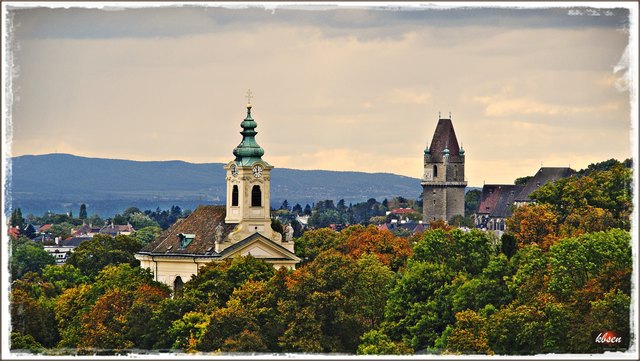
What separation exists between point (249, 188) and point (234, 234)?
4.27 m

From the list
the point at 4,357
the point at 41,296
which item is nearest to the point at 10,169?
the point at 4,357

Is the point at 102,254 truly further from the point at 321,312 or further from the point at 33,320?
the point at 321,312

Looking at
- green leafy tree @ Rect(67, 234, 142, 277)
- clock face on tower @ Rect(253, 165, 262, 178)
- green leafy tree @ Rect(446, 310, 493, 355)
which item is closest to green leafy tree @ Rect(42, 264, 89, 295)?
green leafy tree @ Rect(67, 234, 142, 277)

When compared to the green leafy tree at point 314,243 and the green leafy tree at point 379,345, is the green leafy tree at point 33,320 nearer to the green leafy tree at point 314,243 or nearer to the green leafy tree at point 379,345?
the green leafy tree at point 379,345

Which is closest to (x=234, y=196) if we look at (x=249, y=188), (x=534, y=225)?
(x=249, y=188)

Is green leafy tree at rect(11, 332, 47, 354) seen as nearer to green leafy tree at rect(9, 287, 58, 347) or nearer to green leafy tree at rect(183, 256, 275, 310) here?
green leafy tree at rect(9, 287, 58, 347)

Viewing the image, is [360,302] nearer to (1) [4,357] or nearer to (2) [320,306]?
(2) [320,306]

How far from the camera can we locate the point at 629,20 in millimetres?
73562

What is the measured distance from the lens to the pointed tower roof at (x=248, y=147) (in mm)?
128250

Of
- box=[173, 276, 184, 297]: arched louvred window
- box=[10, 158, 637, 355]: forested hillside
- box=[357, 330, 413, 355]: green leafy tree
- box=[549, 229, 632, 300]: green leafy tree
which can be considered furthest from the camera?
box=[173, 276, 184, 297]: arched louvred window

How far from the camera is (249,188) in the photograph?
129750 mm

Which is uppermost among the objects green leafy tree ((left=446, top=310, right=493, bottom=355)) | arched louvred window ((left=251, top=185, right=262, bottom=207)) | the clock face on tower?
the clock face on tower

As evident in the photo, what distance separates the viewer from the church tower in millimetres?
128250

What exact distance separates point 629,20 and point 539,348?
18.5 meters
